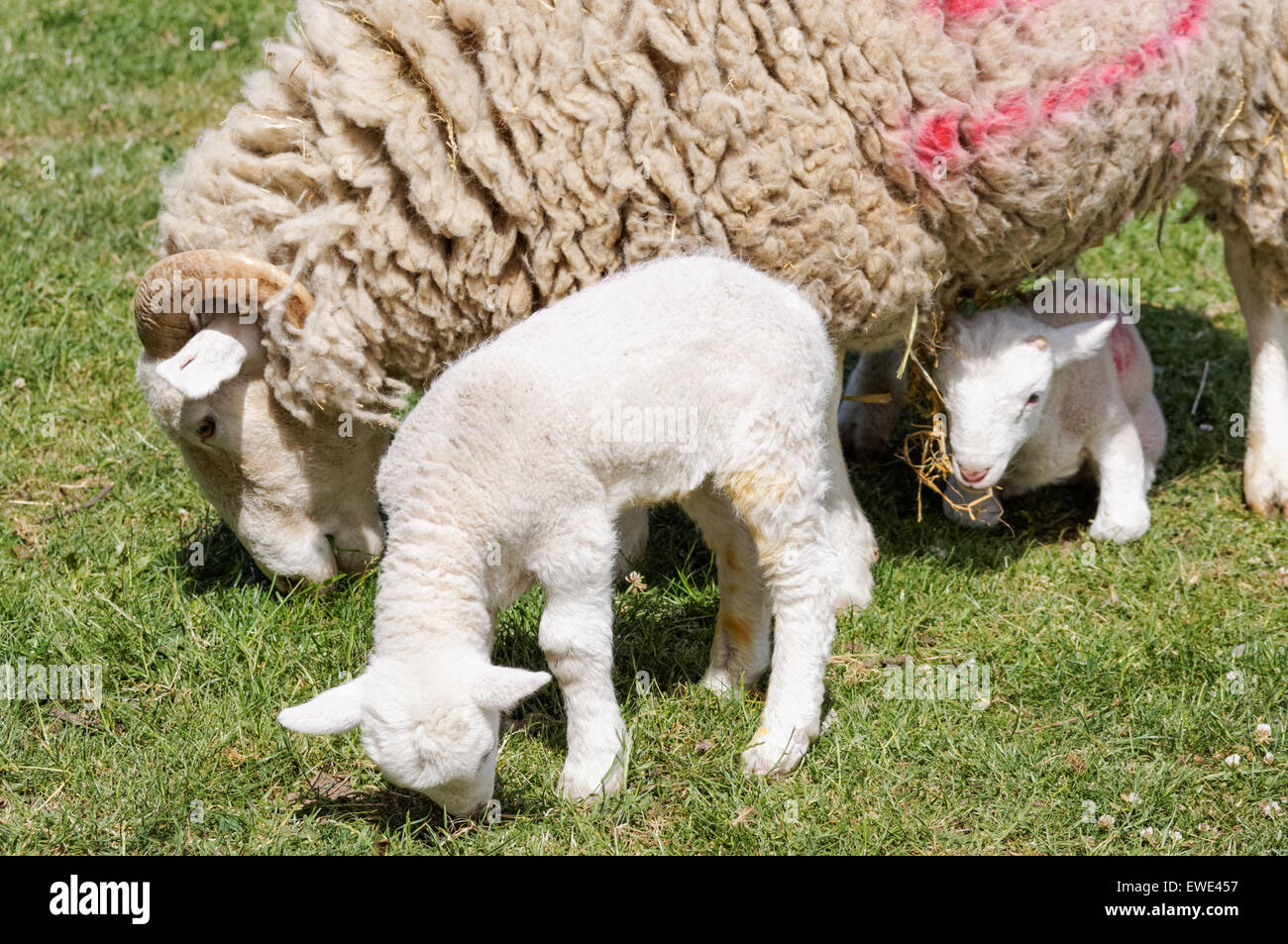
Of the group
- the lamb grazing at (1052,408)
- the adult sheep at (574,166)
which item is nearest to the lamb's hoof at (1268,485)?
the lamb grazing at (1052,408)

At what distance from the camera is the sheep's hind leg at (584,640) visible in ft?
11.3

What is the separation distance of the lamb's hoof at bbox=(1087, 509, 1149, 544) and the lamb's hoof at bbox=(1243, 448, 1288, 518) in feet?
1.90

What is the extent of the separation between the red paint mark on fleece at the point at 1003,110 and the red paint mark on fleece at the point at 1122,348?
142 cm

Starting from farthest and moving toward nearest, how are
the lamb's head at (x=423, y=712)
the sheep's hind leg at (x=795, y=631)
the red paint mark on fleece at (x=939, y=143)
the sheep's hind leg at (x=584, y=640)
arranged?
the red paint mark on fleece at (x=939, y=143) < the sheep's hind leg at (x=795, y=631) < the sheep's hind leg at (x=584, y=640) < the lamb's head at (x=423, y=712)

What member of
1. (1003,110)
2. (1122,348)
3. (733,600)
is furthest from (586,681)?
(1122,348)

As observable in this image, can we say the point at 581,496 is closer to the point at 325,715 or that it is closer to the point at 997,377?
the point at 325,715

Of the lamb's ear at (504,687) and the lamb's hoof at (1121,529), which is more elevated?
the lamb's ear at (504,687)

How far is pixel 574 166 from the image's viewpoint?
384 centimetres

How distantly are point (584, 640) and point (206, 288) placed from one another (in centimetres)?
150

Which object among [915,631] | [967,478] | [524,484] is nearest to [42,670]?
[524,484]

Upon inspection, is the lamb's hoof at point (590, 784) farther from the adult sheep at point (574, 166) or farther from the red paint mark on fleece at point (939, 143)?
the red paint mark on fleece at point (939, 143)

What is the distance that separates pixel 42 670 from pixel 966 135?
326cm

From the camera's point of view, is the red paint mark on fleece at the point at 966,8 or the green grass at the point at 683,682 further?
the red paint mark on fleece at the point at 966,8
